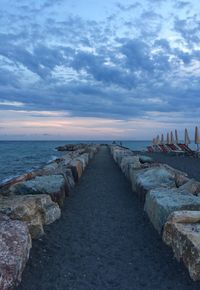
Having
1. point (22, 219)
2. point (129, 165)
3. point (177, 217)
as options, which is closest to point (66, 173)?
point (129, 165)

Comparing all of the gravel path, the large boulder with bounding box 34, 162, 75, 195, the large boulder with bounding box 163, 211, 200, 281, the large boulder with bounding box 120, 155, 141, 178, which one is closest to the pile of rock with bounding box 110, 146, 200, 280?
the large boulder with bounding box 163, 211, 200, 281

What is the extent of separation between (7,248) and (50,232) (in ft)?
7.39

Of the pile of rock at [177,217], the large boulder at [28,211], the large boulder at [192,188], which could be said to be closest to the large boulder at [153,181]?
the pile of rock at [177,217]

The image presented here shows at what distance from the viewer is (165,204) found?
6145 mm

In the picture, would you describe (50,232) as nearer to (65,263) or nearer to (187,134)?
(65,263)

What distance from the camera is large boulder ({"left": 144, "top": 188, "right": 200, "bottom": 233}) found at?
6023 millimetres

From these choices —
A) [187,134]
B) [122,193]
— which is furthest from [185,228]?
[187,134]

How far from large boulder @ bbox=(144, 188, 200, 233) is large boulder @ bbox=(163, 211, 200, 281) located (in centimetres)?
52

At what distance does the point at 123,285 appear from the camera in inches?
174

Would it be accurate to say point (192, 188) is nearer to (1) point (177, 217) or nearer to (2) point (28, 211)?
(1) point (177, 217)

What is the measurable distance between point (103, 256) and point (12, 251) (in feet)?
5.12

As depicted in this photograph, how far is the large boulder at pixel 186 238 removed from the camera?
173 inches

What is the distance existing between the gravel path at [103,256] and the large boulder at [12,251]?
248 mm

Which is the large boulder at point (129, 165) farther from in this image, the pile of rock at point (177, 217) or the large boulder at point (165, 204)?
the large boulder at point (165, 204)
